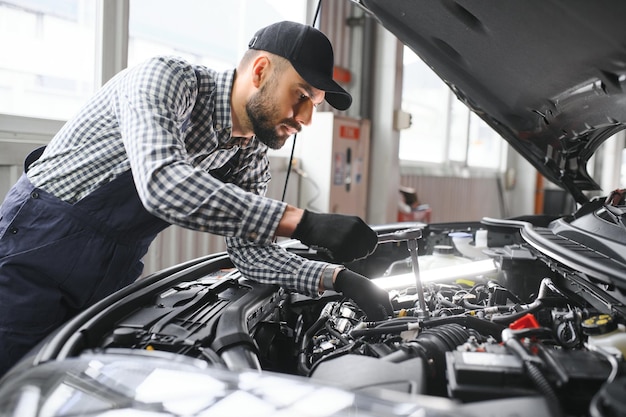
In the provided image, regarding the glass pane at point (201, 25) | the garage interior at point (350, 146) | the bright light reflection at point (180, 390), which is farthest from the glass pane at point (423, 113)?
the bright light reflection at point (180, 390)

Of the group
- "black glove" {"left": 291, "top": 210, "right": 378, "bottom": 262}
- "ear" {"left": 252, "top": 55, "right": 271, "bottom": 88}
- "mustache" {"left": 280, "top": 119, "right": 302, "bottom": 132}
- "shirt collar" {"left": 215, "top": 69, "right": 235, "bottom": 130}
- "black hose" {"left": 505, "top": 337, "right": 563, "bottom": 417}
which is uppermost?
"ear" {"left": 252, "top": 55, "right": 271, "bottom": 88}

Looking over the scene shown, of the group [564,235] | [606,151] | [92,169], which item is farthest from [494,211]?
[92,169]

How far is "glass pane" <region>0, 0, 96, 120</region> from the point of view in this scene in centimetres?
245

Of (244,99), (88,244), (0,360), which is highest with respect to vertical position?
(244,99)

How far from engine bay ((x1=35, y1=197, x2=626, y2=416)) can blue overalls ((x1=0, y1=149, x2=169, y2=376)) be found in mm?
160

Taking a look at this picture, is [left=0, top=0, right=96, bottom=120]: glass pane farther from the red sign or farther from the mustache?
the red sign

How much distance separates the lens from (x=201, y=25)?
3463 mm

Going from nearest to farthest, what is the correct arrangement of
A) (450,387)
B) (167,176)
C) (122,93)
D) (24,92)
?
1. (450,387)
2. (167,176)
3. (122,93)
4. (24,92)

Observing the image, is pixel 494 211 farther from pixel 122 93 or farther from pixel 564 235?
pixel 122 93

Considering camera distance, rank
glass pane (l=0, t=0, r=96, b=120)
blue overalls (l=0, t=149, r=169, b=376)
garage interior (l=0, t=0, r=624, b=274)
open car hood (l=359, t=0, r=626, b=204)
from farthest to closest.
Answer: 1. garage interior (l=0, t=0, r=624, b=274)
2. glass pane (l=0, t=0, r=96, b=120)
3. blue overalls (l=0, t=149, r=169, b=376)
4. open car hood (l=359, t=0, r=626, b=204)

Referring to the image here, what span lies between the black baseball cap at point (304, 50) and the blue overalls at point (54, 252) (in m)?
0.54

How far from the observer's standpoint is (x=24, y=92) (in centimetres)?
254

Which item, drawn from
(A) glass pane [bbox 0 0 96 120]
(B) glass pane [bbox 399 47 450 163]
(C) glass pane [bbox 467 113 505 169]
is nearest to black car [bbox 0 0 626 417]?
(A) glass pane [bbox 0 0 96 120]

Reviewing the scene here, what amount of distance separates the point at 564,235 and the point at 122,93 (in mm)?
1280
